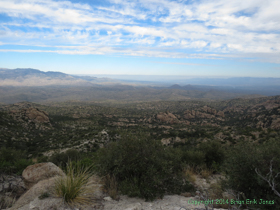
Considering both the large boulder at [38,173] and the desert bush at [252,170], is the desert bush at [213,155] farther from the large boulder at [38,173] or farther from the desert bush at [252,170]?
the large boulder at [38,173]

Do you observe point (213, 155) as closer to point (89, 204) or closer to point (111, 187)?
point (111, 187)

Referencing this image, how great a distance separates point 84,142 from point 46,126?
790 inches

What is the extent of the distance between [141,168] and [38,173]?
4.11m

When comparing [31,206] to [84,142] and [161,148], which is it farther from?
[84,142]

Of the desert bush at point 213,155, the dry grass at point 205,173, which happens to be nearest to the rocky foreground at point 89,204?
the dry grass at point 205,173

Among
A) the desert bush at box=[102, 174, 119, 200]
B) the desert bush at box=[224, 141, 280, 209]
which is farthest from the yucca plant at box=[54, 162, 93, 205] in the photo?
the desert bush at box=[224, 141, 280, 209]

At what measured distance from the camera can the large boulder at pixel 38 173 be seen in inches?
222

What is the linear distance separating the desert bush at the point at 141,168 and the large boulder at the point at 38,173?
76.1 inches

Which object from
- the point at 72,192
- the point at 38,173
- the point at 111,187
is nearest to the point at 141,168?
the point at 111,187

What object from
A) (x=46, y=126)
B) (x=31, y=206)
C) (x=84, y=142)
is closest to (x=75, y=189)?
(x=31, y=206)

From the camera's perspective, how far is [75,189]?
4445mm

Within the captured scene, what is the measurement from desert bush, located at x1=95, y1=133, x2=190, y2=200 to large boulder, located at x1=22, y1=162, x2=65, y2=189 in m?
1.93

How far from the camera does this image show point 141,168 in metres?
5.49

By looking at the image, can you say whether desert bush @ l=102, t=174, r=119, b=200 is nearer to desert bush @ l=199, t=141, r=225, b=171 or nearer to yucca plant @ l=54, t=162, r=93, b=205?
yucca plant @ l=54, t=162, r=93, b=205
